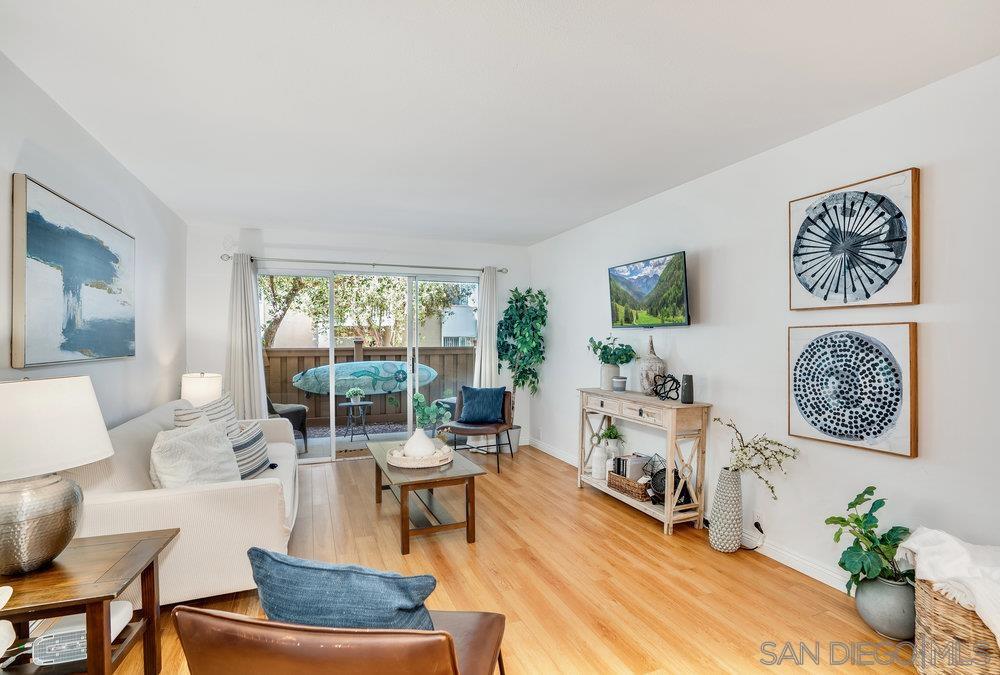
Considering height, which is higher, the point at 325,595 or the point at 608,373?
the point at 608,373

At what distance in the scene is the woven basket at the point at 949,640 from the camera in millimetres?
1773

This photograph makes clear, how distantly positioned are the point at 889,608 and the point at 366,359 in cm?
476

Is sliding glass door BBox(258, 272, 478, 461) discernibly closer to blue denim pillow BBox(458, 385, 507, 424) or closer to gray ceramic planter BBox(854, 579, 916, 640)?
blue denim pillow BBox(458, 385, 507, 424)

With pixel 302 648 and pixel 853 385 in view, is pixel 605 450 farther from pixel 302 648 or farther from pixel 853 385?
pixel 302 648

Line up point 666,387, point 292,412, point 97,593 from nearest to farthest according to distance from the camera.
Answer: point 97,593 → point 666,387 → point 292,412

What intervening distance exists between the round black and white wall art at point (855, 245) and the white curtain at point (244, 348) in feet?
15.1

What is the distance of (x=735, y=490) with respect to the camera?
3037 millimetres

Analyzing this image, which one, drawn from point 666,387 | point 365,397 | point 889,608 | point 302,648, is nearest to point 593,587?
point 889,608

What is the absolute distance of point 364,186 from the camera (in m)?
3.68

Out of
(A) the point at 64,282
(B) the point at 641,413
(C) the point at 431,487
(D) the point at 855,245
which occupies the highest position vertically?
(D) the point at 855,245

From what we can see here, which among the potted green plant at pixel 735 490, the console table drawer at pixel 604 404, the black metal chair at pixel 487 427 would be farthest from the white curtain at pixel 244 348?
the potted green plant at pixel 735 490

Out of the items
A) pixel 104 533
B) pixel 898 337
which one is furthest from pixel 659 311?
pixel 104 533

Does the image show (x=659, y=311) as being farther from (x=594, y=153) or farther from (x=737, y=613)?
(x=737, y=613)

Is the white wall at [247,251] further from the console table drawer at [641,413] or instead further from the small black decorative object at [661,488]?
the small black decorative object at [661,488]
